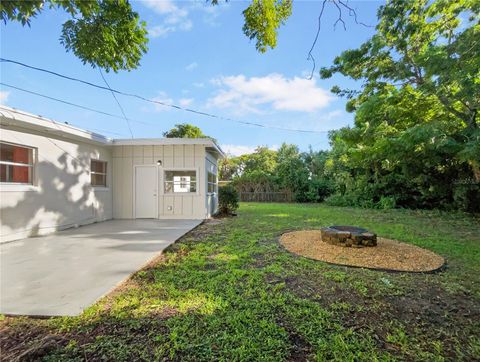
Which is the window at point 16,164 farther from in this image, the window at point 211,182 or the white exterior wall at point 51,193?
the window at point 211,182

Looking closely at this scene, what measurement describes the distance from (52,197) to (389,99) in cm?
1064

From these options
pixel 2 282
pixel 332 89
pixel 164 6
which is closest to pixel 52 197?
pixel 2 282

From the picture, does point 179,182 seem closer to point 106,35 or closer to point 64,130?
point 64,130

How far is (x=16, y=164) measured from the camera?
5730 mm

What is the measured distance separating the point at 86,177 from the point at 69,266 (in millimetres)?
4978

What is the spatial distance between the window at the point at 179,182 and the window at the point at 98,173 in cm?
223

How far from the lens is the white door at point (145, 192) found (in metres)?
9.23

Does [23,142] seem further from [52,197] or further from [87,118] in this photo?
[87,118]

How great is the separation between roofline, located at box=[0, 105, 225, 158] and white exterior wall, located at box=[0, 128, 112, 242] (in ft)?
0.78

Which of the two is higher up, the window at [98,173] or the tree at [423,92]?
the tree at [423,92]

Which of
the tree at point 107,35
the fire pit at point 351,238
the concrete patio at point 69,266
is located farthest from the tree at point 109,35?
the fire pit at point 351,238

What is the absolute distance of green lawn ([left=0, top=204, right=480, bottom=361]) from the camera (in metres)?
1.92

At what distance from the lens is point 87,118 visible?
11.4 metres

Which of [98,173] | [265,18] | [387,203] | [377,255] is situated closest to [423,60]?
[265,18]
